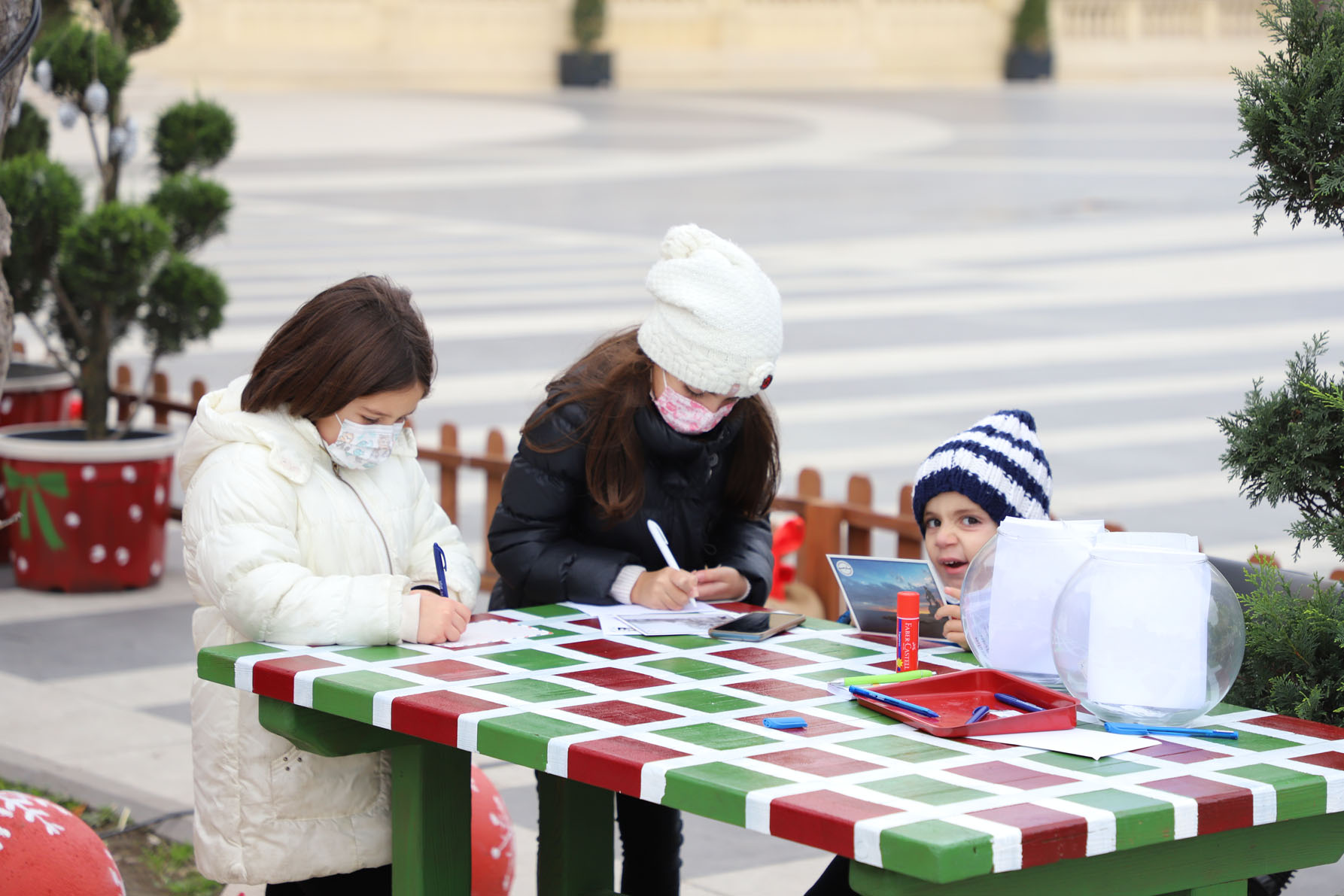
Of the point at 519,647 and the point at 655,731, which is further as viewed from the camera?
the point at 519,647

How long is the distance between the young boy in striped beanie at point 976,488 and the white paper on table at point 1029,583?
0.41 m

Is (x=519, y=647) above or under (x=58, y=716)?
above

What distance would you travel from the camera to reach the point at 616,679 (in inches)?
116

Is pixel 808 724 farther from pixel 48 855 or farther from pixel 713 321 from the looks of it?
pixel 48 855

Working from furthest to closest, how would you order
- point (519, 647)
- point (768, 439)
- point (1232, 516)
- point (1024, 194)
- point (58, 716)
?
point (1024, 194), point (1232, 516), point (58, 716), point (768, 439), point (519, 647)

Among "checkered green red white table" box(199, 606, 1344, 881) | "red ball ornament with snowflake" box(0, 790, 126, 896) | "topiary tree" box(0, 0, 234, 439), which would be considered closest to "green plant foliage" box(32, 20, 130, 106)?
"topiary tree" box(0, 0, 234, 439)

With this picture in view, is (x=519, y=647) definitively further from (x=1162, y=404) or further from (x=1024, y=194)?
(x=1024, y=194)

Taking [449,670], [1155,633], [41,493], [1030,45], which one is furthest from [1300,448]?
[1030,45]

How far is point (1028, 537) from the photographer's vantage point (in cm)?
291

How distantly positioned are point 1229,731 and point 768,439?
1402 mm

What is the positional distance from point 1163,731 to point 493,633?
1230 mm

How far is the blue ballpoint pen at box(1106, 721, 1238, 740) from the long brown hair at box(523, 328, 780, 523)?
1.29m

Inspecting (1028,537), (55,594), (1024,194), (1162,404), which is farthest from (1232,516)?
(1024,194)

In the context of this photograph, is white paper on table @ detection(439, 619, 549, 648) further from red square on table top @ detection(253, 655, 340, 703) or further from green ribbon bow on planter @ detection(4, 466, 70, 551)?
green ribbon bow on planter @ detection(4, 466, 70, 551)
